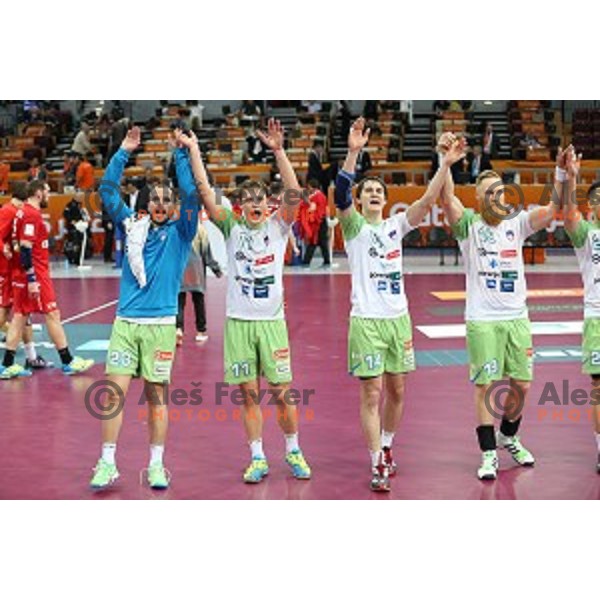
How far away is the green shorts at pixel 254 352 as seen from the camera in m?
7.18

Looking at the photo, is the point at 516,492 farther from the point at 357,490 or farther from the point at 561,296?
the point at 561,296

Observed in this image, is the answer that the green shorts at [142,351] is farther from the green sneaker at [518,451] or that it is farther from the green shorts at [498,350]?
the green sneaker at [518,451]

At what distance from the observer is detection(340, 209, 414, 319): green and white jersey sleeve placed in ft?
23.7

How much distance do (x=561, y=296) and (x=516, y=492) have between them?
9908mm

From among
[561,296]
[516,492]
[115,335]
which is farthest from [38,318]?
[516,492]

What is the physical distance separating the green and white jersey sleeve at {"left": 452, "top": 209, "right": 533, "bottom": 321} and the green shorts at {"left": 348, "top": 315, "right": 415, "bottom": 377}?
0.48m

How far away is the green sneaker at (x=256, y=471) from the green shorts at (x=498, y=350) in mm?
1441

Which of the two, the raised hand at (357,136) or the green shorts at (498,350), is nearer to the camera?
the raised hand at (357,136)

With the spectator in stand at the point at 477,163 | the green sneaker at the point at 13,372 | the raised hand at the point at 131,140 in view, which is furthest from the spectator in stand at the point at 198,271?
the spectator in stand at the point at 477,163

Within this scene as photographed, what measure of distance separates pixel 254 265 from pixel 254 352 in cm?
55

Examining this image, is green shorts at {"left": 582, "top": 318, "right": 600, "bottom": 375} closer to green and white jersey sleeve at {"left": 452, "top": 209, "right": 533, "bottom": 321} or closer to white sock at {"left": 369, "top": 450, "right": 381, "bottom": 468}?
green and white jersey sleeve at {"left": 452, "top": 209, "right": 533, "bottom": 321}

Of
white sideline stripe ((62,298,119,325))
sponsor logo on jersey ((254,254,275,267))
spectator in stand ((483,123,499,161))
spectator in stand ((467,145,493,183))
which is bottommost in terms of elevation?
white sideline stripe ((62,298,119,325))

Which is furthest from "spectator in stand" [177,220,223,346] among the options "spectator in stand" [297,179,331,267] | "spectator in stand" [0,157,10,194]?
"spectator in stand" [0,157,10,194]

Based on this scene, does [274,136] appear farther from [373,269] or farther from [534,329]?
[534,329]
